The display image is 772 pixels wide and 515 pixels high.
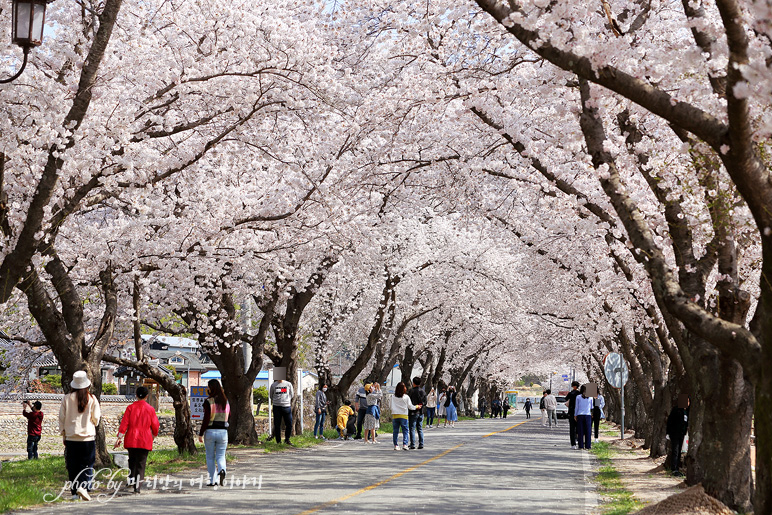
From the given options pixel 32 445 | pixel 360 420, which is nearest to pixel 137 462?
pixel 32 445

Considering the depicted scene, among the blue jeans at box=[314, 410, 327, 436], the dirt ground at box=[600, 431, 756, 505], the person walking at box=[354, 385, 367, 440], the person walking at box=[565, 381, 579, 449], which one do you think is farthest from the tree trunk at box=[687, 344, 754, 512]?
the blue jeans at box=[314, 410, 327, 436]

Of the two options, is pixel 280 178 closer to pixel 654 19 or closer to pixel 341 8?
pixel 341 8

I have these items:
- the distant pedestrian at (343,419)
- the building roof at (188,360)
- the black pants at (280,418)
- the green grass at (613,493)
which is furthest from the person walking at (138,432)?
the building roof at (188,360)

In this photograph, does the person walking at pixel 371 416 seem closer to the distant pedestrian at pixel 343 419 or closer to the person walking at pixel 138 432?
the distant pedestrian at pixel 343 419

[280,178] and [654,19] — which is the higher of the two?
[654,19]

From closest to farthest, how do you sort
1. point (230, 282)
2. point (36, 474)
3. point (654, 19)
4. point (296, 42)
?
point (296, 42), point (654, 19), point (36, 474), point (230, 282)

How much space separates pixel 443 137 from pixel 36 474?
32.9ft

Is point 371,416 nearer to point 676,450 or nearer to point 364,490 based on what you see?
point 676,450

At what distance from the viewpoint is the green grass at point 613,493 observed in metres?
11.8

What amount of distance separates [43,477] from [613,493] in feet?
31.3

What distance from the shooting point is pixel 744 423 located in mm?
11273

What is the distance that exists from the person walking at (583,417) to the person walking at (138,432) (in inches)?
575

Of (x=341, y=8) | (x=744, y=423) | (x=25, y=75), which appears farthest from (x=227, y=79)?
(x=744, y=423)

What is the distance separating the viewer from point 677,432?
17.6 meters
